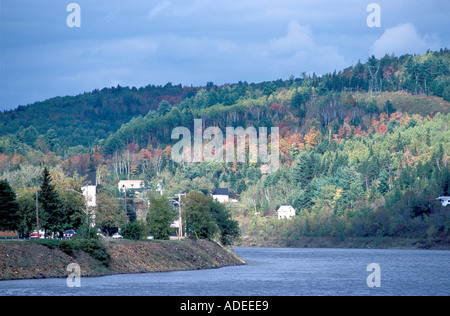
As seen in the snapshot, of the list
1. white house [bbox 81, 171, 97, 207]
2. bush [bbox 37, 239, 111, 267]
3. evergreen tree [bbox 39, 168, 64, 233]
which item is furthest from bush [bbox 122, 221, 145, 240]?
white house [bbox 81, 171, 97, 207]

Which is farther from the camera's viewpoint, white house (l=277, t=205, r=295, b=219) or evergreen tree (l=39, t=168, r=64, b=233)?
white house (l=277, t=205, r=295, b=219)

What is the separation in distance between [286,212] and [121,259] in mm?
111879

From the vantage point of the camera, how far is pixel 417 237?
487 feet

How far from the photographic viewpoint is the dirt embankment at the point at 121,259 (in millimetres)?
62806

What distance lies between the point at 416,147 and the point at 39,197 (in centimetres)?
12585

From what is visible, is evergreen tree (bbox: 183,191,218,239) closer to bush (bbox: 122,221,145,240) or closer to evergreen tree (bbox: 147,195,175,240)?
evergreen tree (bbox: 147,195,175,240)

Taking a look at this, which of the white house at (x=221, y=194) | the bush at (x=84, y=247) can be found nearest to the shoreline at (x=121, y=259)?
the bush at (x=84, y=247)

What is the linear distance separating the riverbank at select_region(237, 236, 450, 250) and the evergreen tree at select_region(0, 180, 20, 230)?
308ft

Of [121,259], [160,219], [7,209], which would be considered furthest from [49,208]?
[160,219]

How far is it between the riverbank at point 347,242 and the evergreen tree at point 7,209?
93.8 meters

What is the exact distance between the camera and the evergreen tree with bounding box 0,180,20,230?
74.7 m

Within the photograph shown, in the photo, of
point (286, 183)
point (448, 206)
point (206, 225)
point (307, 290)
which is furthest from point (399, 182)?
point (307, 290)

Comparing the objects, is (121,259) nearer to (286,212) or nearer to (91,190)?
(91,190)

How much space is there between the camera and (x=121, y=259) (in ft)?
250
